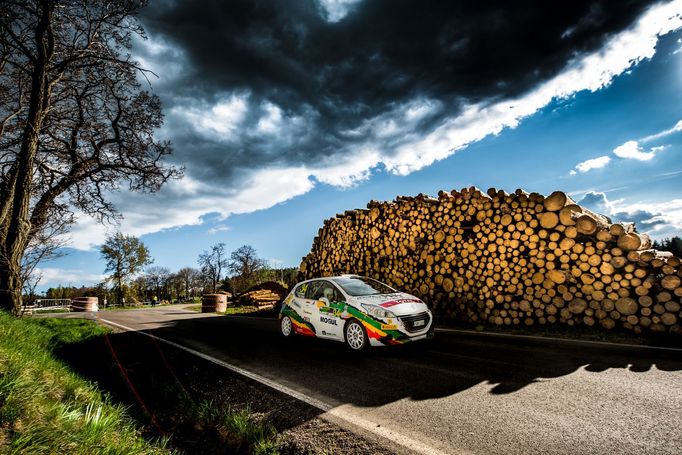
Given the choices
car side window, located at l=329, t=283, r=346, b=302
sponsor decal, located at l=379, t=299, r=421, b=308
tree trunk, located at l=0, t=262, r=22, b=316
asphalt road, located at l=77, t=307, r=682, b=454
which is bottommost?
asphalt road, located at l=77, t=307, r=682, b=454

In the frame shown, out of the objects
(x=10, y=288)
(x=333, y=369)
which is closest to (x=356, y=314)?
(x=333, y=369)

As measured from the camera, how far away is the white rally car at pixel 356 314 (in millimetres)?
5832

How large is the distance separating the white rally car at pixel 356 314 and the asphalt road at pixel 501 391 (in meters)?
0.33

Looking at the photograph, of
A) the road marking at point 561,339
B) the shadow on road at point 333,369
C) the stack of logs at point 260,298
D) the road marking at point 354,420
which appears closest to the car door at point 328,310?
the shadow on road at point 333,369

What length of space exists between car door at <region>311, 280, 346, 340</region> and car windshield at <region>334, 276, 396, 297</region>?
0.21 metres

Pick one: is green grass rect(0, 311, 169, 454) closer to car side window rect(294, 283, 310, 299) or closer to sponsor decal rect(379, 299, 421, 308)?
sponsor decal rect(379, 299, 421, 308)

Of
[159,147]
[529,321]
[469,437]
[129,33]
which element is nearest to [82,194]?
[159,147]

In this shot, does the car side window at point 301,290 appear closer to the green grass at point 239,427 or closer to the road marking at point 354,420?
the road marking at point 354,420

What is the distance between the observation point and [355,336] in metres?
6.19

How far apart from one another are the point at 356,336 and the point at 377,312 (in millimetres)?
665

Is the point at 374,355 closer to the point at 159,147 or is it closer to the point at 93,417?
the point at 93,417

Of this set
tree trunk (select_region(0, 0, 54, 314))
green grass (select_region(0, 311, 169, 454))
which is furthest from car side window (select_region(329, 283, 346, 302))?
tree trunk (select_region(0, 0, 54, 314))

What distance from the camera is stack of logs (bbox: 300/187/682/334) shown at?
6883mm

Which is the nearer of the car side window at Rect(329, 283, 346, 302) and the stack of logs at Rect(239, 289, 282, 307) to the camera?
the car side window at Rect(329, 283, 346, 302)
